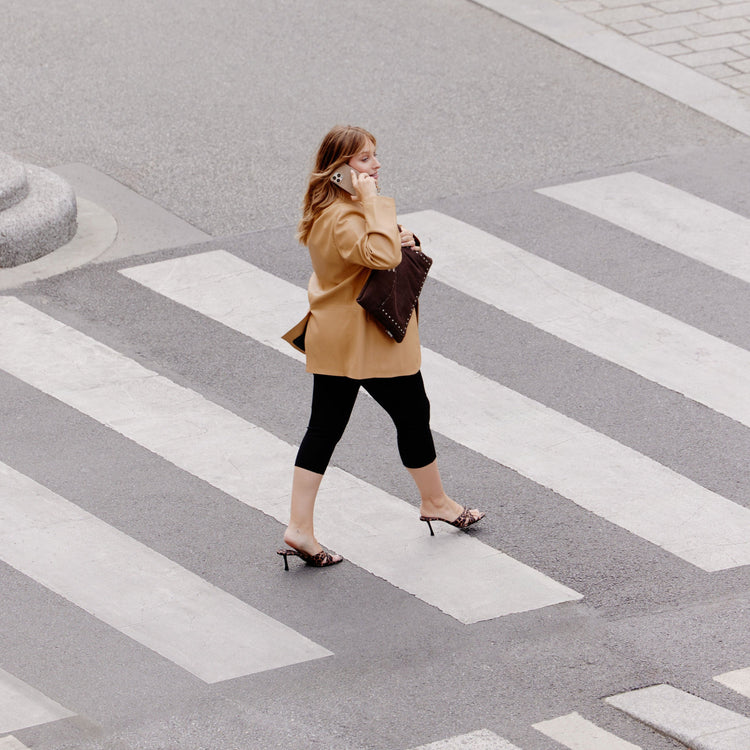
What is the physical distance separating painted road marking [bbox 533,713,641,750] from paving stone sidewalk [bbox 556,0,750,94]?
8.39 meters

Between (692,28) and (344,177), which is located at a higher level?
(344,177)

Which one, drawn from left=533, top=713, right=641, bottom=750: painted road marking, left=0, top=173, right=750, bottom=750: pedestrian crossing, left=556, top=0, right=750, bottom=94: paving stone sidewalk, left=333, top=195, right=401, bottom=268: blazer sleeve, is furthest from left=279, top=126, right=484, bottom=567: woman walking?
left=556, top=0, right=750, bottom=94: paving stone sidewalk

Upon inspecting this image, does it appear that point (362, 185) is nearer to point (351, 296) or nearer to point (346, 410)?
point (351, 296)

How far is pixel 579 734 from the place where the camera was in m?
4.97

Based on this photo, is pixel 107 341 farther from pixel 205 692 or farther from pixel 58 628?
pixel 205 692

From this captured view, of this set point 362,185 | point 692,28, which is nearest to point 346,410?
point 362,185

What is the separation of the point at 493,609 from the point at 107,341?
10.8ft

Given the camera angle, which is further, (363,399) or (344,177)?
(363,399)

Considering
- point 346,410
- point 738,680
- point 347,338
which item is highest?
point 347,338

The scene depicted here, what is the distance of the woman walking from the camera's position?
5.57 meters

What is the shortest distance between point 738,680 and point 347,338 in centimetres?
204

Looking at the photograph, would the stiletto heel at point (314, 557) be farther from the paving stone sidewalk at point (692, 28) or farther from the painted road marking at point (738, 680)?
the paving stone sidewalk at point (692, 28)

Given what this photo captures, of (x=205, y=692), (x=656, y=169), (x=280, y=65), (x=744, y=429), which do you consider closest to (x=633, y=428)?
(x=744, y=429)

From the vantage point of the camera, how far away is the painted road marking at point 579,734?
490 cm
